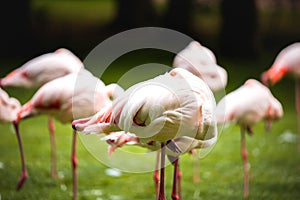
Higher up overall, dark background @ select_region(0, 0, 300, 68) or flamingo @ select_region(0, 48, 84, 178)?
flamingo @ select_region(0, 48, 84, 178)

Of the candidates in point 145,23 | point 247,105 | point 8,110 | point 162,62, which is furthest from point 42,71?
point 145,23

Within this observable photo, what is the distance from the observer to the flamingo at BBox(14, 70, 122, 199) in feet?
8.66

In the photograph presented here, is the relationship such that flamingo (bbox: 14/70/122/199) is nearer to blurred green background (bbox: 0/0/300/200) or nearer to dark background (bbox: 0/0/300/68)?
blurred green background (bbox: 0/0/300/200)

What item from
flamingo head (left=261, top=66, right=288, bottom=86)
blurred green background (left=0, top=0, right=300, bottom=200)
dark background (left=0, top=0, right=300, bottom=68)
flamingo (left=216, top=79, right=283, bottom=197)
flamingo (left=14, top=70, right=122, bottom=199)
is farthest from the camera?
dark background (left=0, top=0, right=300, bottom=68)

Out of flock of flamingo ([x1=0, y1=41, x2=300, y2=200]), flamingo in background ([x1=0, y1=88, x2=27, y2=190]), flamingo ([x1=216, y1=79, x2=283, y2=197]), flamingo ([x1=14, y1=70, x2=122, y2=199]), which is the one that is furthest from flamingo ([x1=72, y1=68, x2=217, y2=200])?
flamingo ([x1=216, y1=79, x2=283, y2=197])

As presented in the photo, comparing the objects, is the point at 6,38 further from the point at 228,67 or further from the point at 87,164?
the point at 87,164

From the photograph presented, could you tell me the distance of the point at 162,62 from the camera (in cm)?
630

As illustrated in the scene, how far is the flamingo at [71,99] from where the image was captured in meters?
2.64

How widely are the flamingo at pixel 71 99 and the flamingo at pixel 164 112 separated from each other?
59 centimetres

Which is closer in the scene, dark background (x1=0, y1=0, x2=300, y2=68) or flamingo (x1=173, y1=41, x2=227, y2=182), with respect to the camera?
flamingo (x1=173, y1=41, x2=227, y2=182)

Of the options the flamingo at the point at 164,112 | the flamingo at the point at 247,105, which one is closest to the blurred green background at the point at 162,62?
the flamingo at the point at 247,105

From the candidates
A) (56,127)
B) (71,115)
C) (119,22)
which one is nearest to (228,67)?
(119,22)

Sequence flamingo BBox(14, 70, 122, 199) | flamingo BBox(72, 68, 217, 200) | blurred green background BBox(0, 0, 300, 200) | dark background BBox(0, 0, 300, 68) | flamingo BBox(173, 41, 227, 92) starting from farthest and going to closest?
dark background BBox(0, 0, 300, 68), blurred green background BBox(0, 0, 300, 200), flamingo BBox(173, 41, 227, 92), flamingo BBox(14, 70, 122, 199), flamingo BBox(72, 68, 217, 200)

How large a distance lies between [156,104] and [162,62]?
4.44m
